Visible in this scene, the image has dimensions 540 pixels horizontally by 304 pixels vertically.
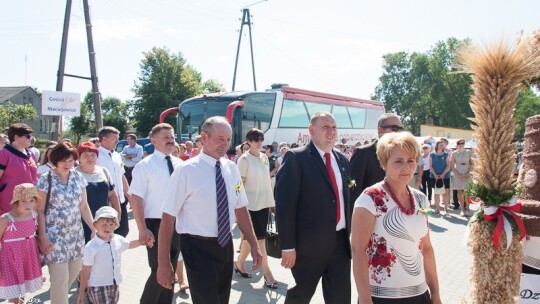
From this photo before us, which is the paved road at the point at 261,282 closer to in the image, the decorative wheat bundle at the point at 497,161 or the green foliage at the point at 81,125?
the decorative wheat bundle at the point at 497,161

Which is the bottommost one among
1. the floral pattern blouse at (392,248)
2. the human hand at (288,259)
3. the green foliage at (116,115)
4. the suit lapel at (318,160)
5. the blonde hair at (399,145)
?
the human hand at (288,259)

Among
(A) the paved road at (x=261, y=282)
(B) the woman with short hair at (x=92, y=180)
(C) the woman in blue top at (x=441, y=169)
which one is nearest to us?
(B) the woman with short hair at (x=92, y=180)

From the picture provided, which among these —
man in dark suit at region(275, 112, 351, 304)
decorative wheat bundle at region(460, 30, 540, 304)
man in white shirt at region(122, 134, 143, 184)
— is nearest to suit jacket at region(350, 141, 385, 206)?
man in dark suit at region(275, 112, 351, 304)

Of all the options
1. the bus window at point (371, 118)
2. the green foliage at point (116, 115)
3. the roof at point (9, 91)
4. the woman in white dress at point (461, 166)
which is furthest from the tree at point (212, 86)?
the woman in white dress at point (461, 166)

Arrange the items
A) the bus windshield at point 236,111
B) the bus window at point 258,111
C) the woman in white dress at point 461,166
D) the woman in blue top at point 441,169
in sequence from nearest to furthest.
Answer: the woman in white dress at point 461,166
the woman in blue top at point 441,169
the bus windshield at point 236,111
the bus window at point 258,111

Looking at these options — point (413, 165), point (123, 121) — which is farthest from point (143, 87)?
point (413, 165)

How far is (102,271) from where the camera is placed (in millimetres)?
4000

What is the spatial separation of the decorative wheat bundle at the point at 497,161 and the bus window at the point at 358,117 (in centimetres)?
1913

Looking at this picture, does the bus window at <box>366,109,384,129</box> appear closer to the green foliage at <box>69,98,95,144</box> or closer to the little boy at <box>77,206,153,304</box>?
the little boy at <box>77,206,153,304</box>

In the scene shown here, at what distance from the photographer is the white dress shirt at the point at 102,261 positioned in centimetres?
396

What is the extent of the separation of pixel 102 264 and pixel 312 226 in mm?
2049

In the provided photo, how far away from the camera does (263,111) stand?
52.8ft

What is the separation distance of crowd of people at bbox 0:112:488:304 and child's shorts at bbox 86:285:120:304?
0.01 m

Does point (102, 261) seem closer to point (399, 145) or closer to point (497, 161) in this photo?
point (399, 145)
